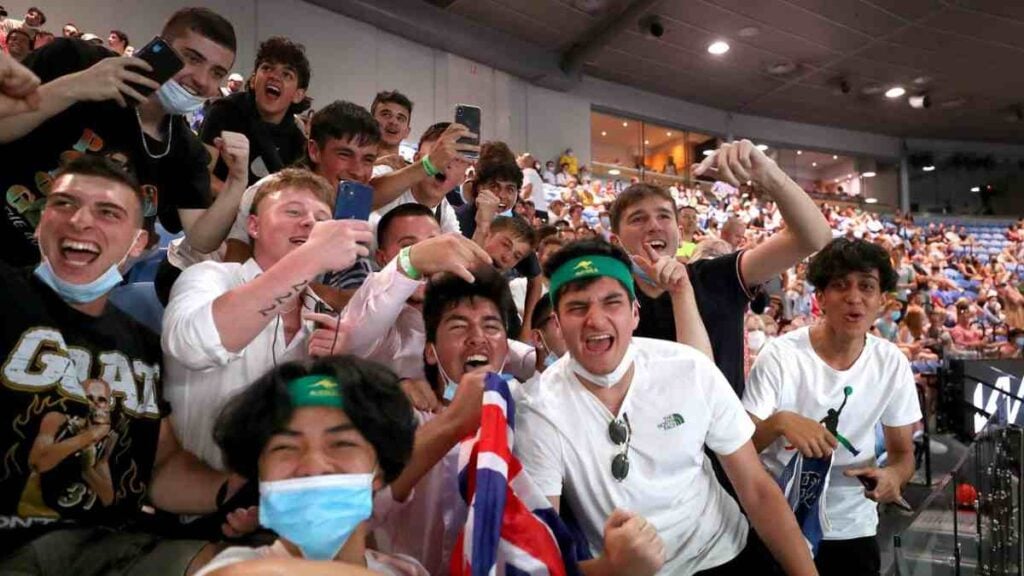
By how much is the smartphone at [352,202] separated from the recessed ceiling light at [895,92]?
21.9 meters

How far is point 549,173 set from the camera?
17203 millimetres

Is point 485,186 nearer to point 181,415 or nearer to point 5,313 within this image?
point 181,415

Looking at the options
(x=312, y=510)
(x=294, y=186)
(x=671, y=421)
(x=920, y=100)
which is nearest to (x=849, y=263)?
(x=671, y=421)

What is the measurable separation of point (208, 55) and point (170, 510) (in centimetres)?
172

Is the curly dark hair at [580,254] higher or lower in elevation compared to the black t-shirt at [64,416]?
higher

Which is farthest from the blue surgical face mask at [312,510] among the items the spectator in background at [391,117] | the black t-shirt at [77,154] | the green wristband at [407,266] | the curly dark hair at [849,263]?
the spectator in background at [391,117]

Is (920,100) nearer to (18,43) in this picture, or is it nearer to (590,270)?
(18,43)

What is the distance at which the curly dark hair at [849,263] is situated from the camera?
3.21 metres

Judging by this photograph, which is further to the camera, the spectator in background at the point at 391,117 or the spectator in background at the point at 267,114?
the spectator in background at the point at 391,117

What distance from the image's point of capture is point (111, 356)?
6.59 feet

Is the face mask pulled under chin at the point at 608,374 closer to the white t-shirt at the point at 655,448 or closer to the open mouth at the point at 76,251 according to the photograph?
the white t-shirt at the point at 655,448

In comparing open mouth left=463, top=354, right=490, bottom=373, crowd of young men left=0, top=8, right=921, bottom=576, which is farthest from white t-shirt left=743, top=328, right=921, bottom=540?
open mouth left=463, top=354, right=490, bottom=373

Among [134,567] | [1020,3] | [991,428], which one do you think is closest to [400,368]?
[134,567]

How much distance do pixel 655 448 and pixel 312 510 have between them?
1.14 metres
